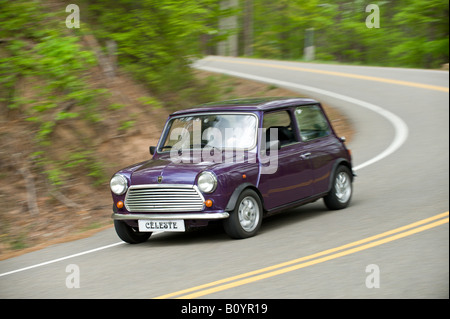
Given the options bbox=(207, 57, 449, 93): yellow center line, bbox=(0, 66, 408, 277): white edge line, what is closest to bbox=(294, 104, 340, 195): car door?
bbox=(0, 66, 408, 277): white edge line

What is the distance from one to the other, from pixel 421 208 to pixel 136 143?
704 cm

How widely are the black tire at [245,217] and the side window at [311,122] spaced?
1.60 m

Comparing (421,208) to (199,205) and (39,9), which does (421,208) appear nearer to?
(199,205)

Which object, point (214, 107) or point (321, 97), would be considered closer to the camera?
point (214, 107)

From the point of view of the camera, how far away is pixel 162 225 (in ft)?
26.1

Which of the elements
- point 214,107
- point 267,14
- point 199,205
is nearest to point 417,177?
point 214,107

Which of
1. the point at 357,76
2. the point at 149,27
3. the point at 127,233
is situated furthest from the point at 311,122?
the point at 357,76

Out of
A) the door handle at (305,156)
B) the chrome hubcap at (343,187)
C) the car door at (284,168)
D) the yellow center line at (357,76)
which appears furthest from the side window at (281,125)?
the yellow center line at (357,76)

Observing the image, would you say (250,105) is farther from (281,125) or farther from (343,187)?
(343,187)

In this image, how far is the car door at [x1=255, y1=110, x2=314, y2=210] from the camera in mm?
8453

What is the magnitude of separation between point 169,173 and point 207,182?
1.70 ft

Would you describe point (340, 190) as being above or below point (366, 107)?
below

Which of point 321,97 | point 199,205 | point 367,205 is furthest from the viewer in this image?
point 321,97

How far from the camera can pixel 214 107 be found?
899cm
